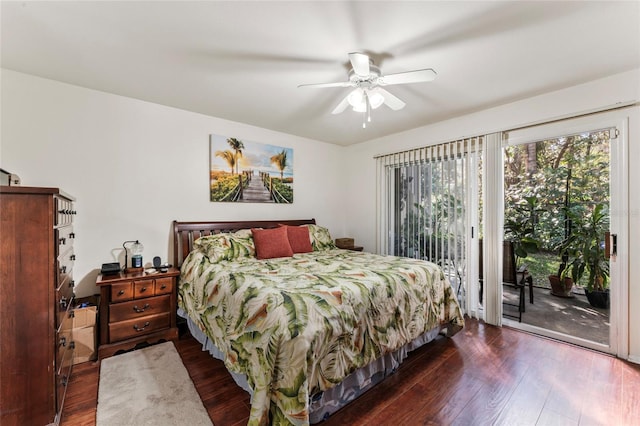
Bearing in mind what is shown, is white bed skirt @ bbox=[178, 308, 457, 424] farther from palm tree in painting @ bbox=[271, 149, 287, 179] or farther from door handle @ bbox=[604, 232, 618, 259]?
palm tree in painting @ bbox=[271, 149, 287, 179]

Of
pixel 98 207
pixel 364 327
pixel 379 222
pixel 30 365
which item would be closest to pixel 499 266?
pixel 379 222

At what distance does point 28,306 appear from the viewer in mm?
1446

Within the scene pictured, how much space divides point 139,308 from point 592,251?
4.94 meters

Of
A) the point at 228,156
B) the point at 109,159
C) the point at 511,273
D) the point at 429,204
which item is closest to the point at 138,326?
the point at 109,159

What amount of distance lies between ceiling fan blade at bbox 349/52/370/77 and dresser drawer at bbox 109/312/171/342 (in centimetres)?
283

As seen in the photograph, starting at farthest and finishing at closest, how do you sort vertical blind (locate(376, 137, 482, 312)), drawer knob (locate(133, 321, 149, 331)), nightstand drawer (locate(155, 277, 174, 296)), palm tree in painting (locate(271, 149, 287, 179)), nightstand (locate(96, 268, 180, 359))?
palm tree in painting (locate(271, 149, 287, 179)), vertical blind (locate(376, 137, 482, 312)), nightstand drawer (locate(155, 277, 174, 296)), drawer knob (locate(133, 321, 149, 331)), nightstand (locate(96, 268, 180, 359))

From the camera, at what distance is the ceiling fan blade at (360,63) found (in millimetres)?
1794

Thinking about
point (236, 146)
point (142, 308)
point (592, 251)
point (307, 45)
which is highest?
point (307, 45)

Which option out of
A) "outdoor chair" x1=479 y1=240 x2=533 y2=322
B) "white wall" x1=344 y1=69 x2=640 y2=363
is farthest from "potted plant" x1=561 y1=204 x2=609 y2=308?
"white wall" x1=344 y1=69 x2=640 y2=363

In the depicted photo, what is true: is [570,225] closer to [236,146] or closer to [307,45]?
[307,45]

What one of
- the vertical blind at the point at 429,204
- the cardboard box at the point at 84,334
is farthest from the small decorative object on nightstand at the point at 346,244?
the cardboard box at the point at 84,334

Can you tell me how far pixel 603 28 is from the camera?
180 centimetres

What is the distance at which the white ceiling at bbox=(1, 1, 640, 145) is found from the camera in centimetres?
164

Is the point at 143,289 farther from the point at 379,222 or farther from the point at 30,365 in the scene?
the point at 379,222
